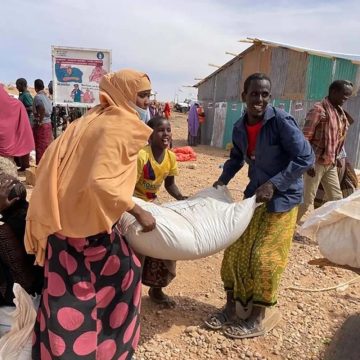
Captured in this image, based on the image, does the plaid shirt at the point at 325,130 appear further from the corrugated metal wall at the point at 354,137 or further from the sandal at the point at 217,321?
the corrugated metal wall at the point at 354,137

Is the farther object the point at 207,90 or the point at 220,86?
the point at 207,90

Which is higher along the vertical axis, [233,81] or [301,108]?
[233,81]

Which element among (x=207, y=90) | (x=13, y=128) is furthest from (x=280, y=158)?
(x=207, y=90)

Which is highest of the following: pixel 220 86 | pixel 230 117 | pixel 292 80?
pixel 292 80

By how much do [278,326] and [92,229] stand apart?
Answer: 1810 millimetres

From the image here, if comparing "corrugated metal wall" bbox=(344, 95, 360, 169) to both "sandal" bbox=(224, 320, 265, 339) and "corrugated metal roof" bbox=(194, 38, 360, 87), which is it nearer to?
"corrugated metal roof" bbox=(194, 38, 360, 87)

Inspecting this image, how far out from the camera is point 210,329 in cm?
293

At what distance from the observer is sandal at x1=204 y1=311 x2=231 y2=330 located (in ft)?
9.56

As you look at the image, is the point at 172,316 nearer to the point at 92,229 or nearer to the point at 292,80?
the point at 92,229

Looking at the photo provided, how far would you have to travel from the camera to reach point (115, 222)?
1897 mm

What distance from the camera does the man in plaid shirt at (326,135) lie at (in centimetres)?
467

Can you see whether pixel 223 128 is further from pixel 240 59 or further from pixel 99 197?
pixel 99 197

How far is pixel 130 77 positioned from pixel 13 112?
453 centimetres

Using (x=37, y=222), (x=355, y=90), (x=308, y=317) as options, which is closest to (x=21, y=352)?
(x=37, y=222)
